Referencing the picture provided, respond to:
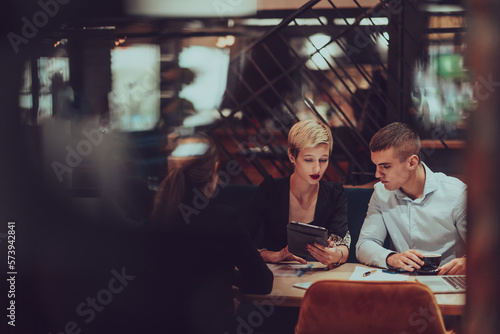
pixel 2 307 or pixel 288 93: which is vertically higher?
pixel 288 93

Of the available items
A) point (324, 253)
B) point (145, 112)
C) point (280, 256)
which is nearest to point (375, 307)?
point (324, 253)

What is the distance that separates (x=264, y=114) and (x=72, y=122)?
4.70 metres

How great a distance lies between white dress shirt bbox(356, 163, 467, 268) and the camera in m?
2.50

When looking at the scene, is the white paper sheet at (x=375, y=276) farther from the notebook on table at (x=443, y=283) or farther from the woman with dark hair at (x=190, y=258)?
the woman with dark hair at (x=190, y=258)

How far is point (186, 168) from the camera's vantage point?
1935 mm

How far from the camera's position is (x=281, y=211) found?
2721mm

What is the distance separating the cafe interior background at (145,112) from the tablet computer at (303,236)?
26.2 inches

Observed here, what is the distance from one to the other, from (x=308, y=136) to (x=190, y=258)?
3.58 feet

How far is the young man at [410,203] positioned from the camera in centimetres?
247

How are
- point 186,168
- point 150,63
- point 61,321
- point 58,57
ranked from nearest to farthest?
1. point 186,168
2. point 61,321
3. point 58,57
4. point 150,63

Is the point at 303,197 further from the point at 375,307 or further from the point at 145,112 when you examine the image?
the point at 145,112

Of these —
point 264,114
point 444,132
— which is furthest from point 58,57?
point 264,114

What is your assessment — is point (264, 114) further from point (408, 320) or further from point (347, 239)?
point (408, 320)

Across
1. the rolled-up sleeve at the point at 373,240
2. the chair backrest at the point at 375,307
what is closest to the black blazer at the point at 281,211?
the rolled-up sleeve at the point at 373,240
